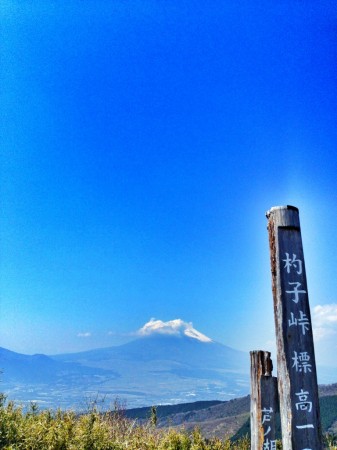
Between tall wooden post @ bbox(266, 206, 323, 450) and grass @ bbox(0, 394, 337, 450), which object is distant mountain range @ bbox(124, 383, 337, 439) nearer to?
grass @ bbox(0, 394, 337, 450)

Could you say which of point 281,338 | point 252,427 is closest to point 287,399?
point 281,338

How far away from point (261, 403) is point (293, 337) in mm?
1242

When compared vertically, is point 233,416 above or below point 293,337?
below

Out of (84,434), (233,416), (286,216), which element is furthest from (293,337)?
(233,416)

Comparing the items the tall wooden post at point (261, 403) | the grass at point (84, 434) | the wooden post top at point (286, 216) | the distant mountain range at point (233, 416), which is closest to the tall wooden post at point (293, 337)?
the wooden post top at point (286, 216)

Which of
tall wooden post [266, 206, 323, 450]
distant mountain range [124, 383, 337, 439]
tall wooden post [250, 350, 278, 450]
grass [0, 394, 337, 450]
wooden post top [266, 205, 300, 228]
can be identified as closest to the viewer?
tall wooden post [266, 206, 323, 450]

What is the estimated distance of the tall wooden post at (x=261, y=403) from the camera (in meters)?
Answer: 4.88

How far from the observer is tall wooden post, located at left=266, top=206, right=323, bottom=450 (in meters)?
3.90

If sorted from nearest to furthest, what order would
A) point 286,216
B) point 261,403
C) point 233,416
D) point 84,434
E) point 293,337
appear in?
1. point 293,337
2. point 286,216
3. point 261,403
4. point 84,434
5. point 233,416

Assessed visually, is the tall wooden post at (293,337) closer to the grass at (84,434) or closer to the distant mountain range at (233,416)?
the grass at (84,434)

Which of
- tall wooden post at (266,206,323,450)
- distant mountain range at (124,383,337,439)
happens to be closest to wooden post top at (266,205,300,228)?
tall wooden post at (266,206,323,450)

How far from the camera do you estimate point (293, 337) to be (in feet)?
13.4

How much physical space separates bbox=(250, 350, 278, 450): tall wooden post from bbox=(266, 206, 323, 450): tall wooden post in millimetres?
830

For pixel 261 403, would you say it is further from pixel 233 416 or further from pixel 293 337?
pixel 233 416
